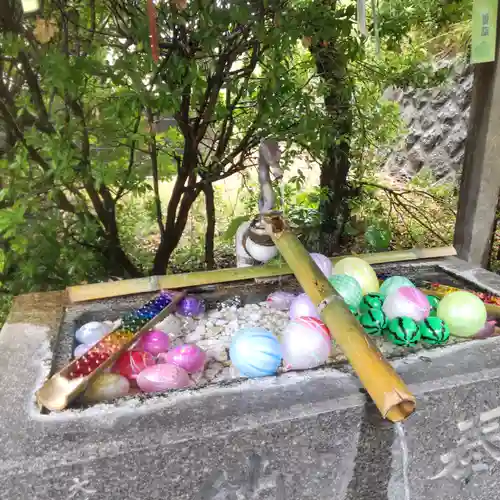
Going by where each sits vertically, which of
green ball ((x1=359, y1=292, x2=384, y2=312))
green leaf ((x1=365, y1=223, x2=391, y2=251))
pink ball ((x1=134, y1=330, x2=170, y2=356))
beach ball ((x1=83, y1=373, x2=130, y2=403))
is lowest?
green leaf ((x1=365, y1=223, x2=391, y2=251))

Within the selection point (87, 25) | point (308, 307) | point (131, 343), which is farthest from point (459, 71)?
point (131, 343)

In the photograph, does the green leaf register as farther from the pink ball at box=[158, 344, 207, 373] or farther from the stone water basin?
the pink ball at box=[158, 344, 207, 373]

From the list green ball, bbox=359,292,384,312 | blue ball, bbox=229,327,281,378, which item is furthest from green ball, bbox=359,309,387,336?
blue ball, bbox=229,327,281,378

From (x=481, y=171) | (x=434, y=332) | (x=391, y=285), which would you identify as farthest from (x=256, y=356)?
(x=481, y=171)

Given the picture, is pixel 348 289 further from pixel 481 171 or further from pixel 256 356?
pixel 481 171

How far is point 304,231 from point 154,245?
1.32 metres

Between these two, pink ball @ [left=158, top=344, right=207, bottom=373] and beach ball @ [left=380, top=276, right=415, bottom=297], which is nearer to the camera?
pink ball @ [left=158, top=344, right=207, bottom=373]

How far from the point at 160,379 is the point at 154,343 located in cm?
24

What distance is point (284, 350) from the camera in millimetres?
1403

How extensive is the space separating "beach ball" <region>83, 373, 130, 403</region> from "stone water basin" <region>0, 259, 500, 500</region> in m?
0.08

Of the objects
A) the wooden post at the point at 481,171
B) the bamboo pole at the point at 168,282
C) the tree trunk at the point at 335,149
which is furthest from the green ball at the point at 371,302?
the tree trunk at the point at 335,149

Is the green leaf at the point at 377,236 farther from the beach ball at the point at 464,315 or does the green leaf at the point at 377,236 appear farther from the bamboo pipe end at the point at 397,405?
the bamboo pipe end at the point at 397,405

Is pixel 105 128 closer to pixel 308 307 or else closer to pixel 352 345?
pixel 308 307

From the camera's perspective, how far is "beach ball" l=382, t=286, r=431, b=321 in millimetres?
1612
